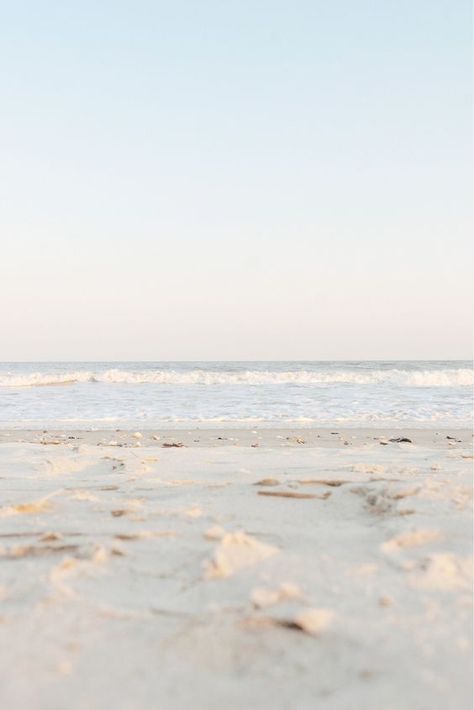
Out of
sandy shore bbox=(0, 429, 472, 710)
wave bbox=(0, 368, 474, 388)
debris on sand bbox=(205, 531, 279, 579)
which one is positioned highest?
debris on sand bbox=(205, 531, 279, 579)

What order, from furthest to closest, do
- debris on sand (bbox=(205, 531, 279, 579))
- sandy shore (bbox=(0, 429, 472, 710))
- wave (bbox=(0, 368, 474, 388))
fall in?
1. wave (bbox=(0, 368, 474, 388))
2. debris on sand (bbox=(205, 531, 279, 579))
3. sandy shore (bbox=(0, 429, 472, 710))

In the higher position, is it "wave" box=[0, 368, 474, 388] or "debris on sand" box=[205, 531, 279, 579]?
"debris on sand" box=[205, 531, 279, 579]

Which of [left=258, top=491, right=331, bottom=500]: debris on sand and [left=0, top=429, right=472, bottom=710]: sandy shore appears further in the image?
[left=258, top=491, right=331, bottom=500]: debris on sand

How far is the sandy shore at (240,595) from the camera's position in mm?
1205

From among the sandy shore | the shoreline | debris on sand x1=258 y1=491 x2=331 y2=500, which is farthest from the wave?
the sandy shore

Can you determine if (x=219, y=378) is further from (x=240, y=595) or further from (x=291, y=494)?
(x=240, y=595)

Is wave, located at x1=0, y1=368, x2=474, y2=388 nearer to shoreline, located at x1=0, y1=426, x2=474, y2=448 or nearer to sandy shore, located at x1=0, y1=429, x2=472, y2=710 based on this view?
shoreline, located at x1=0, y1=426, x2=474, y2=448

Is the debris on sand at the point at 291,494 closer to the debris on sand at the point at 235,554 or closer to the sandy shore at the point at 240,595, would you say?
the sandy shore at the point at 240,595

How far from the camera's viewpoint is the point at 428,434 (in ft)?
23.6

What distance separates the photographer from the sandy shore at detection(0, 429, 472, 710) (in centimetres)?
121

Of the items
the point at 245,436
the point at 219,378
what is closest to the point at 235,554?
the point at 245,436

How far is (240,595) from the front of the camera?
158 centimetres

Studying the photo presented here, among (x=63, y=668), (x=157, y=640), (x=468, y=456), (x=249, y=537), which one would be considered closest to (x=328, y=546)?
(x=249, y=537)

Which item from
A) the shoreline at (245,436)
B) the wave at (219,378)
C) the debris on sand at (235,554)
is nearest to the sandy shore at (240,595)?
the debris on sand at (235,554)
